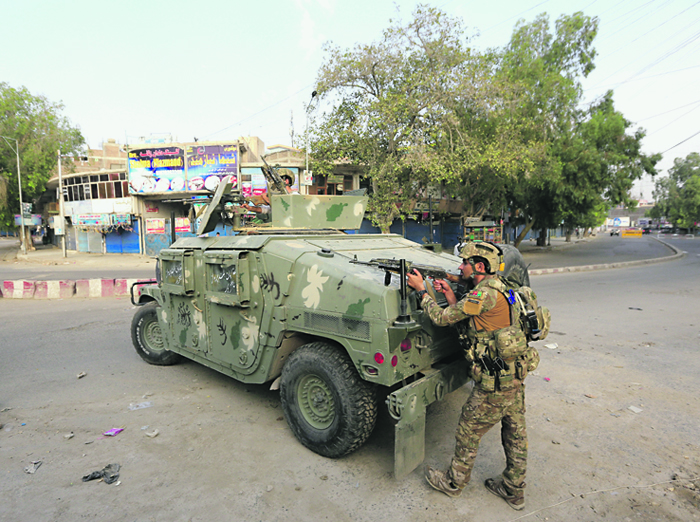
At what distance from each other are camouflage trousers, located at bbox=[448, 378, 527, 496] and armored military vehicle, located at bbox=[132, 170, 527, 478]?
28 centimetres

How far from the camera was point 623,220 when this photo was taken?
102 meters

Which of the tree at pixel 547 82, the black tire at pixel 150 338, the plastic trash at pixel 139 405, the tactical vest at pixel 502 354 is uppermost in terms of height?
the tree at pixel 547 82

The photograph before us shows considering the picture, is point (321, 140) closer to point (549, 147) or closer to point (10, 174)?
point (549, 147)

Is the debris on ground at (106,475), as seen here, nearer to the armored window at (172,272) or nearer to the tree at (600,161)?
the armored window at (172,272)

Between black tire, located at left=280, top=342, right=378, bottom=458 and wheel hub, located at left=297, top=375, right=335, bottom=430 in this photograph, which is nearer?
black tire, located at left=280, top=342, right=378, bottom=458

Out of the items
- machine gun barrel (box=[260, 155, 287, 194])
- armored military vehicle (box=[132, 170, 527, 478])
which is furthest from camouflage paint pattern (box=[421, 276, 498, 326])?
machine gun barrel (box=[260, 155, 287, 194])

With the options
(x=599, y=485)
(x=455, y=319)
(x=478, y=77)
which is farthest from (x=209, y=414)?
(x=478, y=77)

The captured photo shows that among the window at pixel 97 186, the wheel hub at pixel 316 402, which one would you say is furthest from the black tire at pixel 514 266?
the window at pixel 97 186

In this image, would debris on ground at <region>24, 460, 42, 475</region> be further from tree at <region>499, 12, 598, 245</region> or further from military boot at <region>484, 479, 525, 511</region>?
tree at <region>499, 12, 598, 245</region>

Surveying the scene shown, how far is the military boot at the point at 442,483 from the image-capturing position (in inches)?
108

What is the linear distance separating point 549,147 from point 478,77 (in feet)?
20.2

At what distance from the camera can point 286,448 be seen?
3.35 m

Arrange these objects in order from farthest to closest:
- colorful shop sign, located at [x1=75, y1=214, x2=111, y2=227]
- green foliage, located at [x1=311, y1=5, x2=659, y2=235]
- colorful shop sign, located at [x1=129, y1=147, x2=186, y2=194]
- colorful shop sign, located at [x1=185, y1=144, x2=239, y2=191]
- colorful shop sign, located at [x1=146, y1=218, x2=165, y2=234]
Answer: colorful shop sign, located at [x1=75, y1=214, x2=111, y2=227], colorful shop sign, located at [x1=146, y1=218, x2=165, y2=234], colorful shop sign, located at [x1=129, y1=147, x2=186, y2=194], colorful shop sign, located at [x1=185, y1=144, x2=239, y2=191], green foliage, located at [x1=311, y1=5, x2=659, y2=235]

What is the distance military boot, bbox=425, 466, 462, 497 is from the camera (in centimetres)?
274
